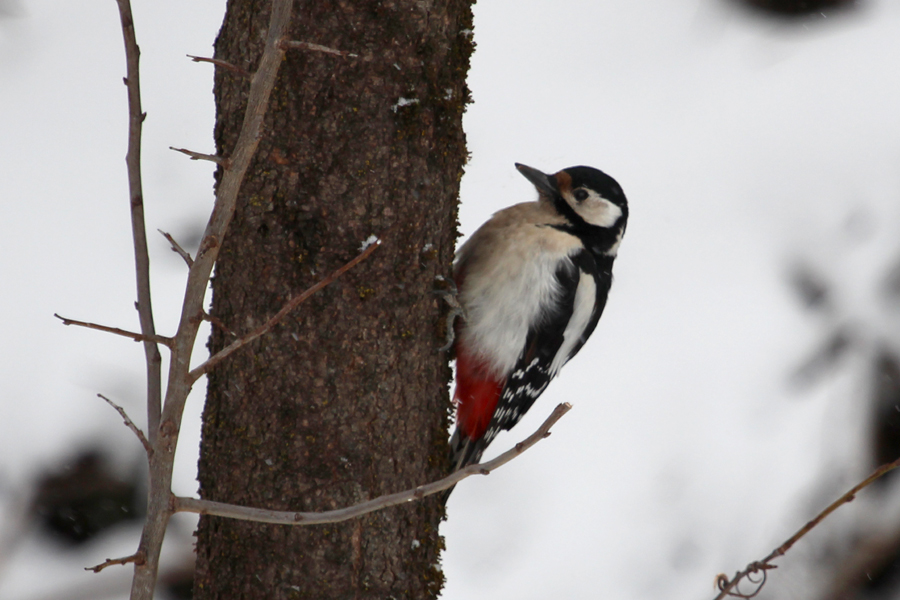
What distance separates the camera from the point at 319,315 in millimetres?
1733

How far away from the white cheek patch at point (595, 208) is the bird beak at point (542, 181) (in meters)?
0.07

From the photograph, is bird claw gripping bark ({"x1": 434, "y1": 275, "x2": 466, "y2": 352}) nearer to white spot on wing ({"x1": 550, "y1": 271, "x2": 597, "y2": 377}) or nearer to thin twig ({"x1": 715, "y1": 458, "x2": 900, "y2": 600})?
white spot on wing ({"x1": 550, "y1": 271, "x2": 597, "y2": 377})

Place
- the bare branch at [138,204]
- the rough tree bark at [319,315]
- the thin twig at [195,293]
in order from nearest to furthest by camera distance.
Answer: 1. the thin twig at [195,293]
2. the bare branch at [138,204]
3. the rough tree bark at [319,315]

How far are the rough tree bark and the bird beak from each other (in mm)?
1029

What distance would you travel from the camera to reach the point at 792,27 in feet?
18.6

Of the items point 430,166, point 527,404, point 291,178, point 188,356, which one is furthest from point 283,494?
point 527,404

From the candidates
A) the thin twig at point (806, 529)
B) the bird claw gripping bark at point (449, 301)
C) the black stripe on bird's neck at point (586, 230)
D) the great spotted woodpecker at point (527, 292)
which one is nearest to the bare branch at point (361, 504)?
the thin twig at point (806, 529)

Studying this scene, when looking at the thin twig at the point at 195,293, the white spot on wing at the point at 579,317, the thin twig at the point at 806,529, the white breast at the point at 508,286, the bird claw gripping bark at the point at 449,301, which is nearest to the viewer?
the thin twig at the point at 195,293

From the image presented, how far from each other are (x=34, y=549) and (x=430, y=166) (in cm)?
297

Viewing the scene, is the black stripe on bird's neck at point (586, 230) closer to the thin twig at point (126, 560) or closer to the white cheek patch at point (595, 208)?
the white cheek patch at point (595, 208)

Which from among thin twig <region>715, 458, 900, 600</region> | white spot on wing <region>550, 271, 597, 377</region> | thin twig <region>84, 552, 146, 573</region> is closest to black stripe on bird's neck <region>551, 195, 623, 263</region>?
white spot on wing <region>550, 271, 597, 377</region>

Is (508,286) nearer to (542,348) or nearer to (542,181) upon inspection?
(542,348)

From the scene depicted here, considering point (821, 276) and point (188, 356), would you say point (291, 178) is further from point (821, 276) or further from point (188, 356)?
point (821, 276)

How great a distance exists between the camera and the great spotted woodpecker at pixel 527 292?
2.54 m
